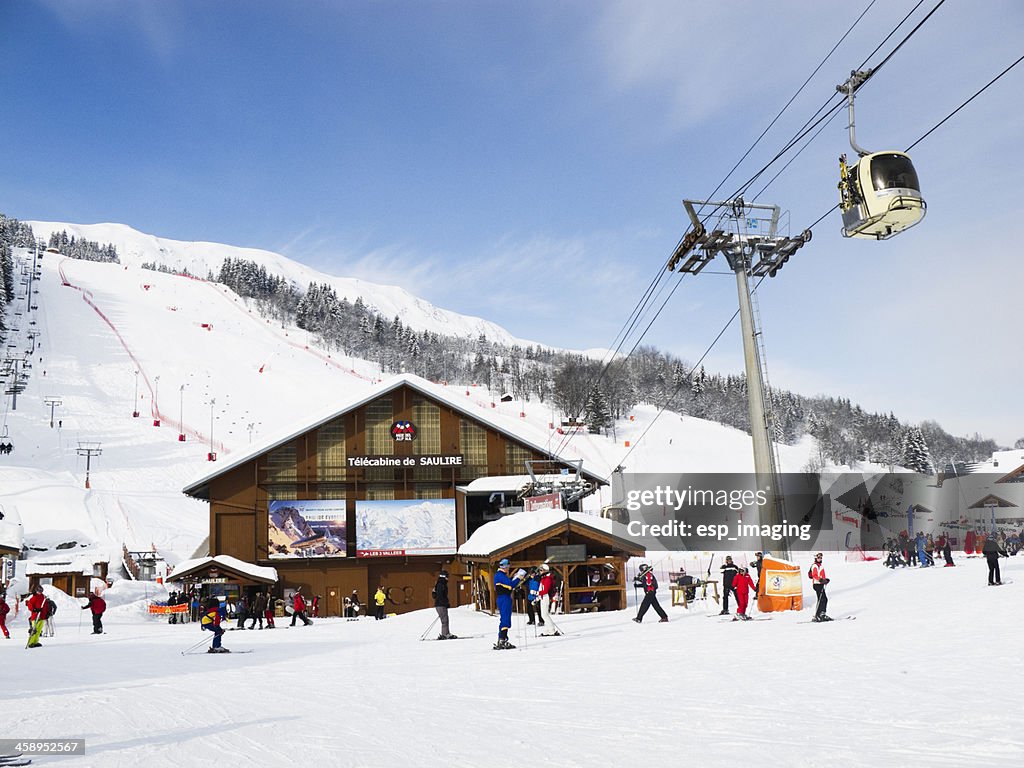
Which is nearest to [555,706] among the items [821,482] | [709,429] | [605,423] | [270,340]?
[821,482]

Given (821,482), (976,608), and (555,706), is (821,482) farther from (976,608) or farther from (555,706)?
(555,706)

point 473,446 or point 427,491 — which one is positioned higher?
point 473,446

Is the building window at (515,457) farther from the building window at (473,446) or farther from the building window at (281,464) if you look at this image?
the building window at (281,464)

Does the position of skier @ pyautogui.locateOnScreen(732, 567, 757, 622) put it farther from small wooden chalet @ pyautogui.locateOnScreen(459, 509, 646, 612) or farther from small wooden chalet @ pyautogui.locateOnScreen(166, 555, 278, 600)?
small wooden chalet @ pyautogui.locateOnScreen(166, 555, 278, 600)

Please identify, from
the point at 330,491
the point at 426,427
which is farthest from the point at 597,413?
the point at 330,491

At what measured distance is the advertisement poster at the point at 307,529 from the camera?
37.8m

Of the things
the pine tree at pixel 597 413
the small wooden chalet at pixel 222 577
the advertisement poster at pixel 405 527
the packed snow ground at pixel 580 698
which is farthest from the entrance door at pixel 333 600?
the pine tree at pixel 597 413

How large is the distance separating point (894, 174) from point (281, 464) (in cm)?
3182

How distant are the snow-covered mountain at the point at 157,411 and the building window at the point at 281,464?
83 centimetres

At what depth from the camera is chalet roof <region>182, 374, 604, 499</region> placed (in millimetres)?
37219

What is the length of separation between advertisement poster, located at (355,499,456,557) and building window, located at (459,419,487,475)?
188 centimetres

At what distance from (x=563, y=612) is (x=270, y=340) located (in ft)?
353

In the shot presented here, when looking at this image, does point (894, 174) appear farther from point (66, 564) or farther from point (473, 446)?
point (66, 564)

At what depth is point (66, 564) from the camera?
3619 cm
